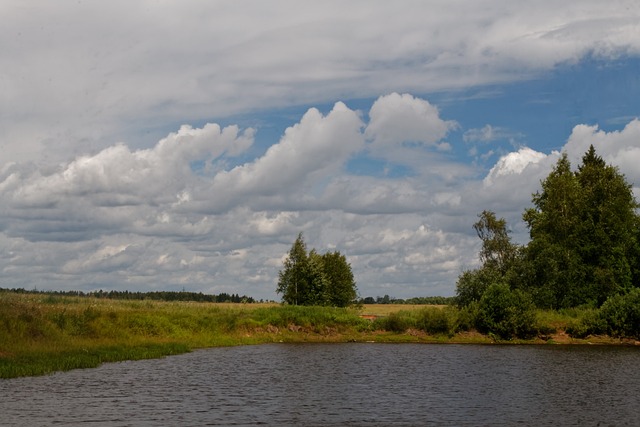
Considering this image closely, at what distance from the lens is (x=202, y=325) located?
85750 millimetres

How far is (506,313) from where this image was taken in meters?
90.2

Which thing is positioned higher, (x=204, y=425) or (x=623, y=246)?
(x=623, y=246)

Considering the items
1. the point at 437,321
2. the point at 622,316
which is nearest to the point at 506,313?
the point at 437,321

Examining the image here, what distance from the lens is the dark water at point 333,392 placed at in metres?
32.9

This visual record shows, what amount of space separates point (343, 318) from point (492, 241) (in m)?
32.7

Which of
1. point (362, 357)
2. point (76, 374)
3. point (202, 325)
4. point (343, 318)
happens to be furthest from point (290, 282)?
point (76, 374)

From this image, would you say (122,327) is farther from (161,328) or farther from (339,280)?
(339,280)

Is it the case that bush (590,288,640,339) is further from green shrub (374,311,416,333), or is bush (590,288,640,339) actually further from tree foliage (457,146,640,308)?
green shrub (374,311,416,333)

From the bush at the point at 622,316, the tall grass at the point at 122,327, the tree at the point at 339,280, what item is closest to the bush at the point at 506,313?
the bush at the point at 622,316

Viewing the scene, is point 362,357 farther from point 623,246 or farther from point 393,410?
point 623,246

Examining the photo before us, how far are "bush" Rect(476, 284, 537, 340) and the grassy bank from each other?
2.22 m

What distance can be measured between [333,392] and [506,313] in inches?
2097

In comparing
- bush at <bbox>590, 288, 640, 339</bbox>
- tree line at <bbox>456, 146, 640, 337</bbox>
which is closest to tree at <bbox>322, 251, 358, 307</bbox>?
tree line at <bbox>456, 146, 640, 337</bbox>

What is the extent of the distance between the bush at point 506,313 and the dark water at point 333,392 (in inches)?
858
